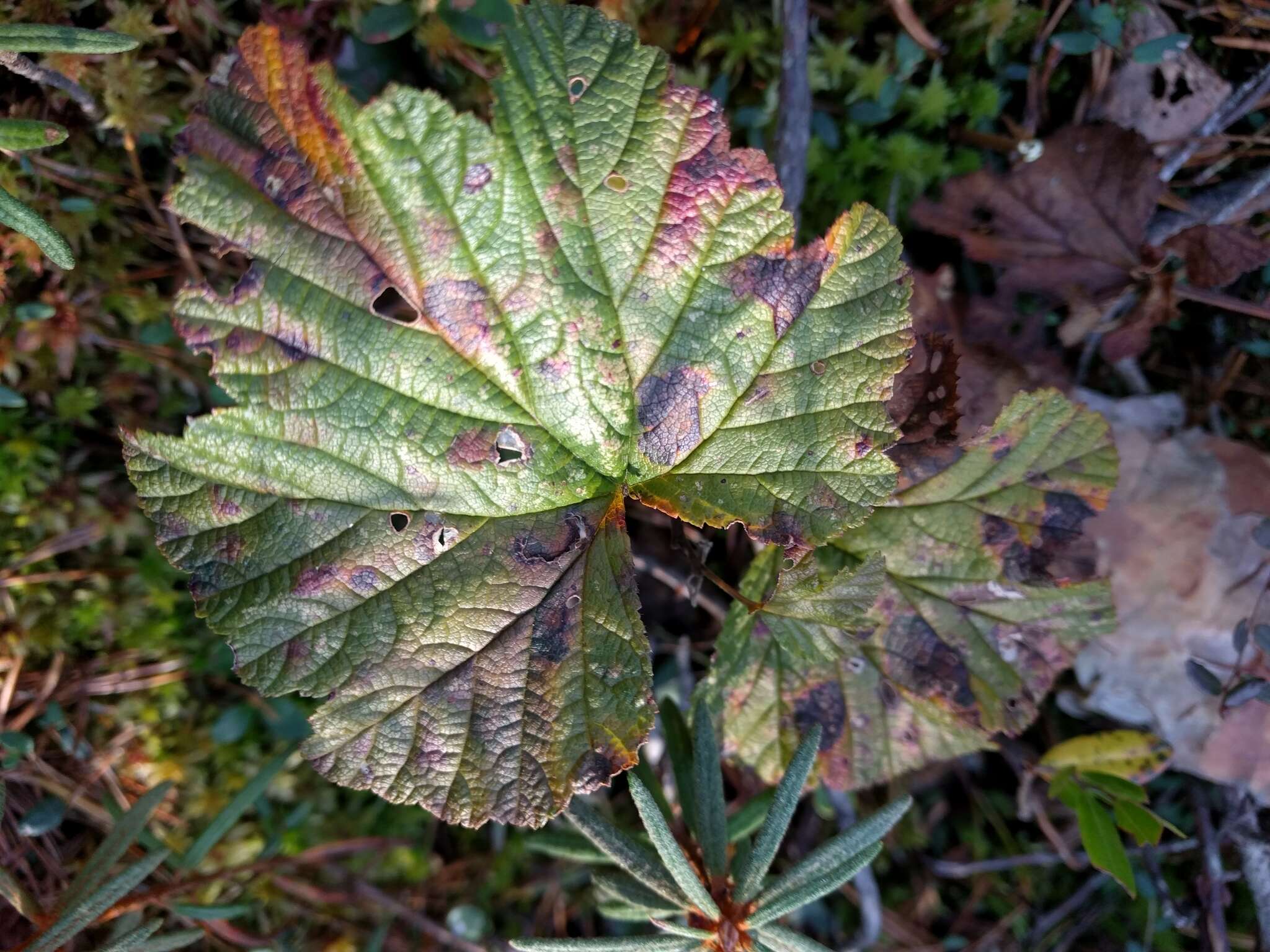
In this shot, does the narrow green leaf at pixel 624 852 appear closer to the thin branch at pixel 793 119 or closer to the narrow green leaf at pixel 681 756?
the narrow green leaf at pixel 681 756

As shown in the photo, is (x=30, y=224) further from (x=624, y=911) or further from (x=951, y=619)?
(x=951, y=619)

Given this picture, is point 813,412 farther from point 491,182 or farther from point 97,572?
point 97,572

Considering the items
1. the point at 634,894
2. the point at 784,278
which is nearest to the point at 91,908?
the point at 634,894

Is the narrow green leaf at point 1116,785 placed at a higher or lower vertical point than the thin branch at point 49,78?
lower

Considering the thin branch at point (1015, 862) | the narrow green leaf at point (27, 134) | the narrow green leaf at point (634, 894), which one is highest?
the narrow green leaf at point (27, 134)

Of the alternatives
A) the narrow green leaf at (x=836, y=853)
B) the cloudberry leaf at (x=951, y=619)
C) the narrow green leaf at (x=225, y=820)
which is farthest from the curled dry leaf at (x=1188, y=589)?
the narrow green leaf at (x=225, y=820)

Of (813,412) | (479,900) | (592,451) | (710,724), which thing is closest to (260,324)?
(592,451)

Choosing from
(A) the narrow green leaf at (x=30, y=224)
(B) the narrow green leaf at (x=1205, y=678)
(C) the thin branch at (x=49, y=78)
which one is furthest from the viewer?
(B) the narrow green leaf at (x=1205, y=678)
